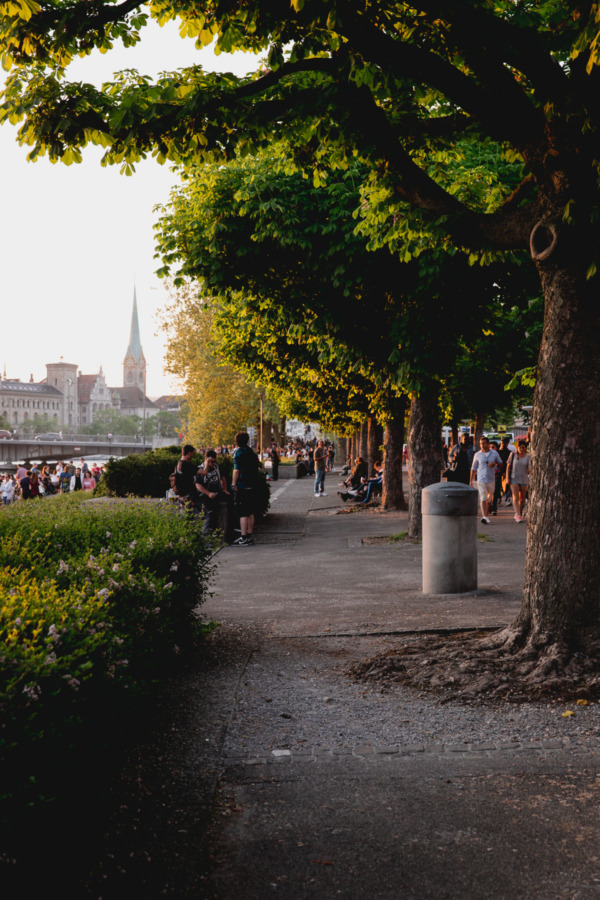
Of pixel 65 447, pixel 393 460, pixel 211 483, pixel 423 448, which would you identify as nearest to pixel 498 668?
pixel 423 448

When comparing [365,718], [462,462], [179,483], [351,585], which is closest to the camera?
[365,718]

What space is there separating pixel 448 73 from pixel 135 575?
3.95 metres

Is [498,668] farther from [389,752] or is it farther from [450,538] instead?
[450,538]

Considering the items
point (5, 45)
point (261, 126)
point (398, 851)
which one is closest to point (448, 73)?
point (261, 126)

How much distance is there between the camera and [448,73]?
5.98 metres

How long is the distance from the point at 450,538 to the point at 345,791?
5.53m

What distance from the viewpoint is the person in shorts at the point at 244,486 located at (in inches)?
629

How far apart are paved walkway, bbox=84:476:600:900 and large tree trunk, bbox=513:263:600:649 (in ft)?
3.13

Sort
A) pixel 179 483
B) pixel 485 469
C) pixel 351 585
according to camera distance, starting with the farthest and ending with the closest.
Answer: pixel 485 469 → pixel 179 483 → pixel 351 585

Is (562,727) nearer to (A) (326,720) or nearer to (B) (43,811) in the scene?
(A) (326,720)

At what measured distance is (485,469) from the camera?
18.2 metres

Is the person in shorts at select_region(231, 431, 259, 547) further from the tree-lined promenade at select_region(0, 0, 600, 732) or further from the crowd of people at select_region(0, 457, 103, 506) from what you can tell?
the crowd of people at select_region(0, 457, 103, 506)

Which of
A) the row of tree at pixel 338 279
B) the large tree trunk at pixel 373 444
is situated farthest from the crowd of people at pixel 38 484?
the row of tree at pixel 338 279

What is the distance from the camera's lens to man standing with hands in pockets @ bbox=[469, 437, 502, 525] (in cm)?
1803
